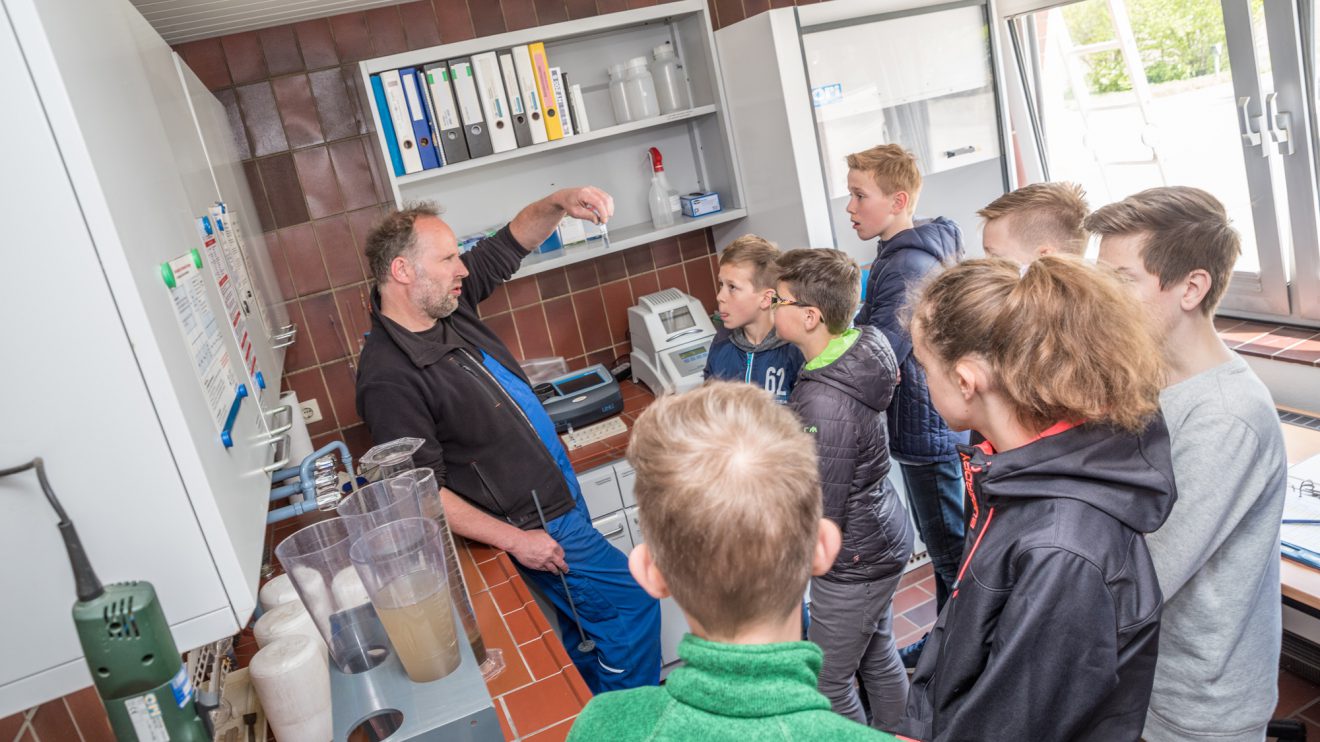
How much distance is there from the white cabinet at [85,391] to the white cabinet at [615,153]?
1.90 meters

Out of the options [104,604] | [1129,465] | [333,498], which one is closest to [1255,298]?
[1129,465]

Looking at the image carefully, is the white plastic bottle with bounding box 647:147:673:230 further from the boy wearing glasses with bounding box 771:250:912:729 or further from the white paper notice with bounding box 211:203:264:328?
the white paper notice with bounding box 211:203:264:328

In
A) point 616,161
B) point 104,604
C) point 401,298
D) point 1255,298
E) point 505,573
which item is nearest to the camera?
point 104,604

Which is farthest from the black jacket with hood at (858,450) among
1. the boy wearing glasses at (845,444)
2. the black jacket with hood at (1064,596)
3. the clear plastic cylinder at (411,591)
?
the clear plastic cylinder at (411,591)

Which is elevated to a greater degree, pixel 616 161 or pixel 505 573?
pixel 616 161

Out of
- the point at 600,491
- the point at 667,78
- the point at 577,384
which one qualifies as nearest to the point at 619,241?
the point at 577,384

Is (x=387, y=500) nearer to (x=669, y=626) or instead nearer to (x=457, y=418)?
(x=457, y=418)

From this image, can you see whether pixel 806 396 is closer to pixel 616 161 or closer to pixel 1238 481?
pixel 1238 481

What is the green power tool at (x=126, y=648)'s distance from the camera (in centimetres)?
80

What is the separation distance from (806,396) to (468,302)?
3.47ft

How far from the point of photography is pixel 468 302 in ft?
7.89

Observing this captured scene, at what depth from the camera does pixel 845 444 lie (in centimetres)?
188

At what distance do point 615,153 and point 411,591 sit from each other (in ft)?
7.77

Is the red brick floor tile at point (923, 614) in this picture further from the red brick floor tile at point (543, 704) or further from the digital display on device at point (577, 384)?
the red brick floor tile at point (543, 704)
